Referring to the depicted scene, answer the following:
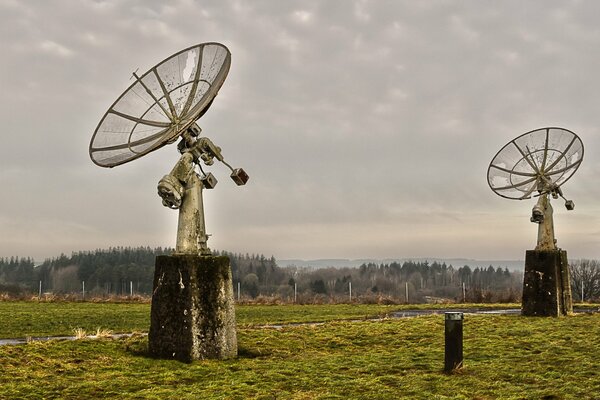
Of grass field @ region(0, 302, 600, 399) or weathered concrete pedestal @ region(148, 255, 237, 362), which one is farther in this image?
weathered concrete pedestal @ region(148, 255, 237, 362)

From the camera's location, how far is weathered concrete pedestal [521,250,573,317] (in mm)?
25172

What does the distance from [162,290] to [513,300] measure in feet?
120

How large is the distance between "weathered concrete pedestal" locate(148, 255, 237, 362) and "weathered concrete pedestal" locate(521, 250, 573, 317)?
16.7m

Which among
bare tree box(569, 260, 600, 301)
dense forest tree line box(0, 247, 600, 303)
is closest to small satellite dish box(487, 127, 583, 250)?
bare tree box(569, 260, 600, 301)

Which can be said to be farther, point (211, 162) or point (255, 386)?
point (211, 162)

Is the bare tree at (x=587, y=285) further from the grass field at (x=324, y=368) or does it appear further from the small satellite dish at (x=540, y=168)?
the grass field at (x=324, y=368)

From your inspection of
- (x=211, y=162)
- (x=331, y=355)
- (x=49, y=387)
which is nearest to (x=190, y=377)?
(x=49, y=387)

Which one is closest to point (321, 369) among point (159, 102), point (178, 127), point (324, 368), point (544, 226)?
point (324, 368)

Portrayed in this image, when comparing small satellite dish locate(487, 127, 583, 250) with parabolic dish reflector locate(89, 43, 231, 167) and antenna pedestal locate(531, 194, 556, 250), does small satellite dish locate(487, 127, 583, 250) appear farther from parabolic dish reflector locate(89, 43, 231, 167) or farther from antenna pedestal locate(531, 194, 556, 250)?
parabolic dish reflector locate(89, 43, 231, 167)

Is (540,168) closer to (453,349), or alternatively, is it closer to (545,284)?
(545,284)

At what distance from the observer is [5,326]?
68.1 ft

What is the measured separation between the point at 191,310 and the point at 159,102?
6296 millimetres

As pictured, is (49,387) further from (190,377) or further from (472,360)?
(472,360)

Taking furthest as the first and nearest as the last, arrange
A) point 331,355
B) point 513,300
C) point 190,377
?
point 513,300
point 331,355
point 190,377
